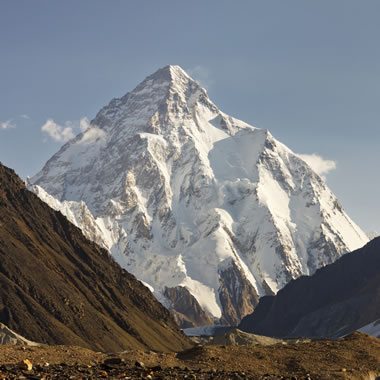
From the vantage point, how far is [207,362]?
51.1m

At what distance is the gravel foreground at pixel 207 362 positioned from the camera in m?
35.4

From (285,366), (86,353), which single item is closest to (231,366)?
(285,366)

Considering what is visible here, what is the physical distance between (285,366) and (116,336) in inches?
5537

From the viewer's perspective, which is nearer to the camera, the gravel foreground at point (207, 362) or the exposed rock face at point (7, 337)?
the gravel foreground at point (207, 362)

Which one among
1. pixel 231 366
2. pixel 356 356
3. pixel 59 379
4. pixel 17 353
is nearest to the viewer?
pixel 59 379

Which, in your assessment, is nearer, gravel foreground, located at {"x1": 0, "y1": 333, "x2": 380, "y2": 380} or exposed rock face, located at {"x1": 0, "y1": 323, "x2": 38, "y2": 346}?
gravel foreground, located at {"x1": 0, "y1": 333, "x2": 380, "y2": 380}

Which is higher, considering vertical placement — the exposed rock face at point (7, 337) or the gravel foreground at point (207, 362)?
the exposed rock face at point (7, 337)

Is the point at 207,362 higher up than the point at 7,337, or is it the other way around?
the point at 7,337

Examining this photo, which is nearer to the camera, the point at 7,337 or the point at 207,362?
the point at 207,362

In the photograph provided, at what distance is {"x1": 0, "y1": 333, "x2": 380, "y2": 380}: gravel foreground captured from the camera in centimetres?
3544

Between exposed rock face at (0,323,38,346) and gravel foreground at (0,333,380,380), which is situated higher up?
exposed rock face at (0,323,38,346)

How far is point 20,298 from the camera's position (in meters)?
182

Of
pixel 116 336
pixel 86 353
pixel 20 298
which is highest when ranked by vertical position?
pixel 20 298

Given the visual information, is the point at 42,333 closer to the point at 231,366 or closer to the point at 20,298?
the point at 20,298
